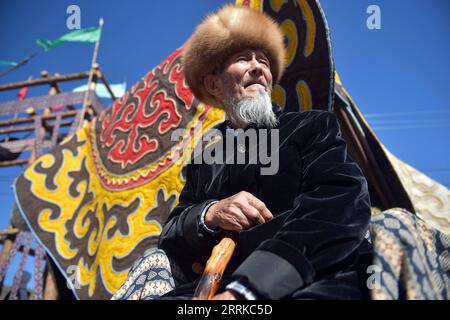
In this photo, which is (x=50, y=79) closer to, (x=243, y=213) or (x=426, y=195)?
(x=426, y=195)

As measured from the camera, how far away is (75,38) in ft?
30.0

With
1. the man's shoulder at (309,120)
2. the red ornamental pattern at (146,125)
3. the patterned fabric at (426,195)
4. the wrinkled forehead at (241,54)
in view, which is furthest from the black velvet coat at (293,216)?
the patterned fabric at (426,195)

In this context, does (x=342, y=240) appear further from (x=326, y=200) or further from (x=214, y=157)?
(x=214, y=157)

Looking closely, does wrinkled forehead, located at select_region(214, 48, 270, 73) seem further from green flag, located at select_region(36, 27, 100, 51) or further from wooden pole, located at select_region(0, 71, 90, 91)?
green flag, located at select_region(36, 27, 100, 51)

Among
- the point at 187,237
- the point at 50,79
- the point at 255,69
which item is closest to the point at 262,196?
the point at 187,237

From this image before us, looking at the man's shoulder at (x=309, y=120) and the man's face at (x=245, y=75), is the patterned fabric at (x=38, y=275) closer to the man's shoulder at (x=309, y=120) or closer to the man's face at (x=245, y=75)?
the man's face at (x=245, y=75)

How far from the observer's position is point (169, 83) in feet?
10.9

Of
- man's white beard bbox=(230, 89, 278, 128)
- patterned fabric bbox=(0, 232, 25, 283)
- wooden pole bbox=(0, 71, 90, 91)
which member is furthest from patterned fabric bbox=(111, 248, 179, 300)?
wooden pole bbox=(0, 71, 90, 91)

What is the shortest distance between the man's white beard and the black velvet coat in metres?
0.05

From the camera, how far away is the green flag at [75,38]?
29.9ft

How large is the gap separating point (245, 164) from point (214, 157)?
23 centimetres

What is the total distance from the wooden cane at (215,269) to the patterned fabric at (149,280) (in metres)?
0.25

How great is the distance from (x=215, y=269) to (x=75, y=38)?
31.0ft
